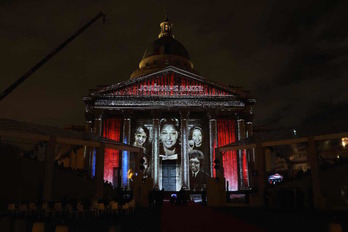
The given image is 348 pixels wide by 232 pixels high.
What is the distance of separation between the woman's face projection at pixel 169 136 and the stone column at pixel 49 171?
20841 millimetres

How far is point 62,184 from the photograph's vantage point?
24172 millimetres

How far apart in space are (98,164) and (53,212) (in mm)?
8488

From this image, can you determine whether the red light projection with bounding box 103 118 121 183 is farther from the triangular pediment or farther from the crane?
the crane

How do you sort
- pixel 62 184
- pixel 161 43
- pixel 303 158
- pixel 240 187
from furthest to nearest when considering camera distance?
pixel 161 43, pixel 303 158, pixel 240 187, pixel 62 184

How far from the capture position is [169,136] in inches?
1633

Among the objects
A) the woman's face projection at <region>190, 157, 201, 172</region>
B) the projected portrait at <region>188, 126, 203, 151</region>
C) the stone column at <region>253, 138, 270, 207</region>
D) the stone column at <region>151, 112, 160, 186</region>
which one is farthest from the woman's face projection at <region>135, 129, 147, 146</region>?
the stone column at <region>253, 138, 270, 207</region>

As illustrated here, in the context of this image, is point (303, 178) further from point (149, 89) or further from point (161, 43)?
point (161, 43)

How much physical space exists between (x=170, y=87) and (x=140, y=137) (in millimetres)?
7537

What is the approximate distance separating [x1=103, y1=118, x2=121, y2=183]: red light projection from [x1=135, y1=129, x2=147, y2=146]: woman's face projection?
2326 millimetres

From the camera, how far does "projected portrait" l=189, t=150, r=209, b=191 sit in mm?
39541

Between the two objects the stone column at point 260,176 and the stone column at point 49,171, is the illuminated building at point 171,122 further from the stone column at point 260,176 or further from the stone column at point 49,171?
the stone column at point 49,171

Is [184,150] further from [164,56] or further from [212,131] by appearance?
[164,56]

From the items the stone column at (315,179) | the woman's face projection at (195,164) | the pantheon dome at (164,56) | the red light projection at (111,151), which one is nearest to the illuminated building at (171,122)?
the red light projection at (111,151)

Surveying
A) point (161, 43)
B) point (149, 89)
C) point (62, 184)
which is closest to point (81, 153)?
point (149, 89)
